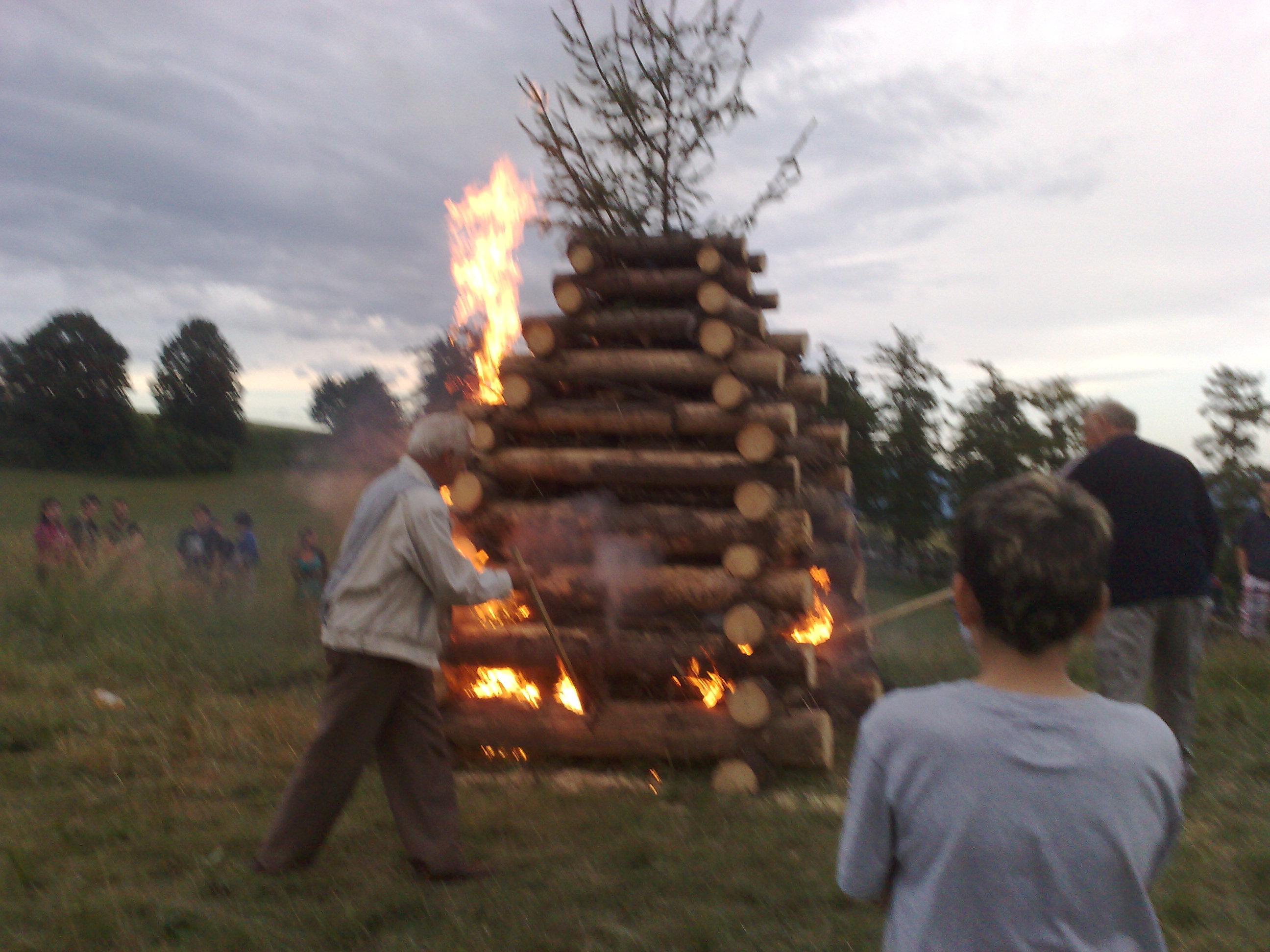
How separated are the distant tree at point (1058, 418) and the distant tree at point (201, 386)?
61.5 ft

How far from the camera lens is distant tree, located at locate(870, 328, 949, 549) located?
2266 cm

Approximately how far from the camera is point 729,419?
657 cm

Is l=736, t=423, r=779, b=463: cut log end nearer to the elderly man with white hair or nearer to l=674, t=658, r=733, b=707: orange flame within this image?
l=674, t=658, r=733, b=707: orange flame

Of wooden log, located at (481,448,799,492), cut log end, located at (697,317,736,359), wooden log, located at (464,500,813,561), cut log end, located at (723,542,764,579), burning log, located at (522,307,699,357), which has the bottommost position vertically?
cut log end, located at (723,542,764,579)

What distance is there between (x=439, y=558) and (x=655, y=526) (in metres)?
2.35

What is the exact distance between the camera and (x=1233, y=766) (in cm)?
594

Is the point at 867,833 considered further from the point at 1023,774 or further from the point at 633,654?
the point at 633,654

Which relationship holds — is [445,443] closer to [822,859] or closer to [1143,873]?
[822,859]

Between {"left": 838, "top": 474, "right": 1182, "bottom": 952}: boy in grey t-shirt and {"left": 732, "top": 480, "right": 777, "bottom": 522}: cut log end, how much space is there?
4578 mm

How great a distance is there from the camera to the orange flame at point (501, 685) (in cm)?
654

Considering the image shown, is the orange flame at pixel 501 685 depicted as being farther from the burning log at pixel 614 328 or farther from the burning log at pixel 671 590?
the burning log at pixel 614 328

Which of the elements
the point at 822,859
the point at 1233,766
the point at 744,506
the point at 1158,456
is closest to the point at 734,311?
the point at 744,506

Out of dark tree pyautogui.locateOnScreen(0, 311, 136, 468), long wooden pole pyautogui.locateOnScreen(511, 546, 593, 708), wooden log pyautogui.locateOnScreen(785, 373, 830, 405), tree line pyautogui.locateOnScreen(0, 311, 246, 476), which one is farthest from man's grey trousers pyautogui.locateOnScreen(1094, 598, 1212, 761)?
dark tree pyautogui.locateOnScreen(0, 311, 136, 468)

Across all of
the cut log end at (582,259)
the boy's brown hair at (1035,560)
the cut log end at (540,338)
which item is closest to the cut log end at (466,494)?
the cut log end at (540,338)
